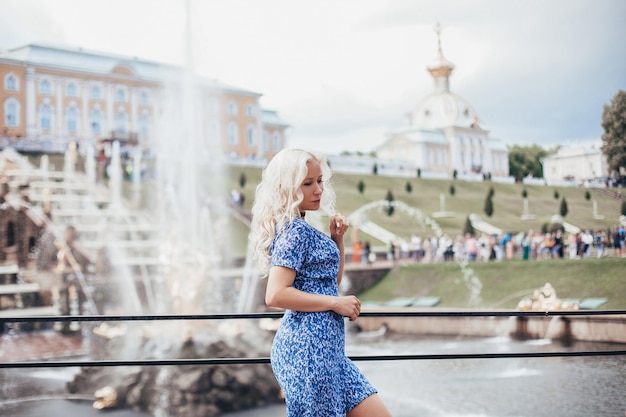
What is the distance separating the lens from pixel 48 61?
622 inches

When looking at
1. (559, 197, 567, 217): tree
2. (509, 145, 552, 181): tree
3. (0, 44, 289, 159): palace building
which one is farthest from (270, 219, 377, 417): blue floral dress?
→ (0, 44, 289, 159): palace building

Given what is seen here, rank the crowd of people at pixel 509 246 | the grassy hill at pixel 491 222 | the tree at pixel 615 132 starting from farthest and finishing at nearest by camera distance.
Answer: the tree at pixel 615 132, the crowd of people at pixel 509 246, the grassy hill at pixel 491 222

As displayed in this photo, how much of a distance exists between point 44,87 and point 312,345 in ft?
52.3

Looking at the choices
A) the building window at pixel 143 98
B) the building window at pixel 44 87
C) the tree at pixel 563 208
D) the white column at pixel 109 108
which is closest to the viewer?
the tree at pixel 563 208

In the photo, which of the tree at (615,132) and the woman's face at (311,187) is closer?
the woman's face at (311,187)

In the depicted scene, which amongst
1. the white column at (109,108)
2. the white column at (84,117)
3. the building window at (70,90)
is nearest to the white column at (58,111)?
the building window at (70,90)

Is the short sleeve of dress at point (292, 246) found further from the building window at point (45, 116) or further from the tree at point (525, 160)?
the building window at point (45, 116)

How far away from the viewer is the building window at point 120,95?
16531mm

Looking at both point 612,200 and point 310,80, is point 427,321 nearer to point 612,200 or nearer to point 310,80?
point 612,200

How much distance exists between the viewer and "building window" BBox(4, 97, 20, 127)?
15312 millimetres

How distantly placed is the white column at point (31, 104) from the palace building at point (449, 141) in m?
9.57

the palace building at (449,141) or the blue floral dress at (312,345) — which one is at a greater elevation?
the palace building at (449,141)

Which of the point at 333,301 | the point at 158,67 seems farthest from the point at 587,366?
the point at 158,67

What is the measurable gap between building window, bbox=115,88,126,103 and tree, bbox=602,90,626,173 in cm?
1171
